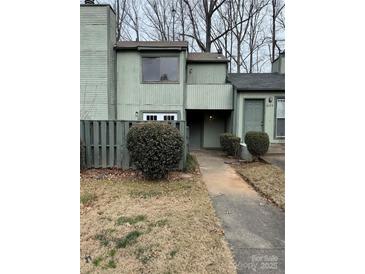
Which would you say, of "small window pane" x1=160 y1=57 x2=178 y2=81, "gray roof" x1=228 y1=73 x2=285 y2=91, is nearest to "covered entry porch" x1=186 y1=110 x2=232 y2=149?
"gray roof" x1=228 y1=73 x2=285 y2=91

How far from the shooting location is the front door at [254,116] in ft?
44.9

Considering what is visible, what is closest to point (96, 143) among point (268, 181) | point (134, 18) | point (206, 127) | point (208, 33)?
point (268, 181)

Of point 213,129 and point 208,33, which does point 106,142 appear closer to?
point 213,129

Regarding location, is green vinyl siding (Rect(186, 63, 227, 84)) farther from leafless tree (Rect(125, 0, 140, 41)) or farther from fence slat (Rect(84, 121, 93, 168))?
leafless tree (Rect(125, 0, 140, 41))

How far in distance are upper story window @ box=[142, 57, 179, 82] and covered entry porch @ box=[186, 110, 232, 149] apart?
3.18 m

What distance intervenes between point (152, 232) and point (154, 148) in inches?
120

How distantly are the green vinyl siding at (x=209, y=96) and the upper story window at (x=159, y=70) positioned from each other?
102 cm

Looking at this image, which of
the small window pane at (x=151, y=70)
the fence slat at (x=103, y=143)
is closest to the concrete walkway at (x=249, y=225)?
the fence slat at (x=103, y=143)

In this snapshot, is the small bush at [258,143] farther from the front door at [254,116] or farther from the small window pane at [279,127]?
the small window pane at [279,127]

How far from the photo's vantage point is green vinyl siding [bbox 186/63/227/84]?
14703 mm

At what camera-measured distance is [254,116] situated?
13750 millimetres

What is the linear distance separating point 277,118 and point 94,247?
1189 centimetres
